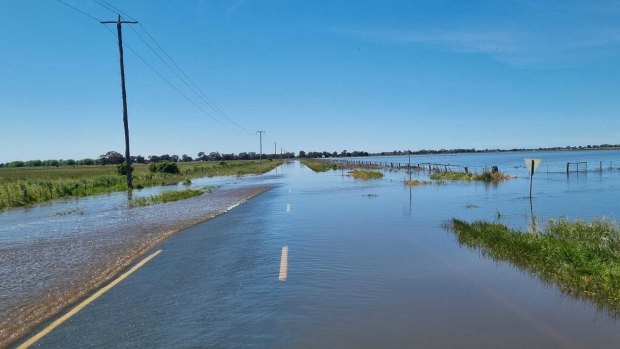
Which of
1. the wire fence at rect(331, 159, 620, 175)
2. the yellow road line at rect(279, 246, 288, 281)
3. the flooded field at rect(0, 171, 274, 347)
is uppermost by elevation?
the yellow road line at rect(279, 246, 288, 281)

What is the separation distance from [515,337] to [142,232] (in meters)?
13.0

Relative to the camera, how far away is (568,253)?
1011 cm

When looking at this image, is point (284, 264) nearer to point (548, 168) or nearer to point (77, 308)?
point (77, 308)

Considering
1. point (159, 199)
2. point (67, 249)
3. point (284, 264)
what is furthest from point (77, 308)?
point (159, 199)

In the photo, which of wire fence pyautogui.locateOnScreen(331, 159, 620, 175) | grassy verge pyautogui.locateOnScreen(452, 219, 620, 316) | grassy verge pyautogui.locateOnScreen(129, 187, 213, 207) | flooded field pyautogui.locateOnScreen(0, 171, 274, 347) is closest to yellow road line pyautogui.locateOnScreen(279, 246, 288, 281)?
flooded field pyautogui.locateOnScreen(0, 171, 274, 347)

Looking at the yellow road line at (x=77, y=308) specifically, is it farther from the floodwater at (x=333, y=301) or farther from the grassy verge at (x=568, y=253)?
the grassy verge at (x=568, y=253)

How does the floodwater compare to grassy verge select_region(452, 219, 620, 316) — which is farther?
grassy verge select_region(452, 219, 620, 316)

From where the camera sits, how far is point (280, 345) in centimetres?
572

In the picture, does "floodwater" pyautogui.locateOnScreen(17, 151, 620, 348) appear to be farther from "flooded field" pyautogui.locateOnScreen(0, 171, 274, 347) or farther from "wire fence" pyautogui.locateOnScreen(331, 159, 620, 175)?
A: "wire fence" pyautogui.locateOnScreen(331, 159, 620, 175)

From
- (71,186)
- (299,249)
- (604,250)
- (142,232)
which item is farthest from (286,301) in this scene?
(71,186)

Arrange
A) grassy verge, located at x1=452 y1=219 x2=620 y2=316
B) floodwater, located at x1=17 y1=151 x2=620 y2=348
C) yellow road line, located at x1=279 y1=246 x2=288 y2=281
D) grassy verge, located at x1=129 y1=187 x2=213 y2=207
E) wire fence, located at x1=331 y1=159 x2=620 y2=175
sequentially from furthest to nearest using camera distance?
wire fence, located at x1=331 y1=159 x2=620 y2=175 → grassy verge, located at x1=129 y1=187 x2=213 y2=207 → yellow road line, located at x1=279 y1=246 x2=288 y2=281 → grassy verge, located at x1=452 y1=219 x2=620 y2=316 → floodwater, located at x1=17 y1=151 x2=620 y2=348

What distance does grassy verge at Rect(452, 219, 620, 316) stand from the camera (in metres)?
8.02

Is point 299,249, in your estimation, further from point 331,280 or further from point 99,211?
point 99,211

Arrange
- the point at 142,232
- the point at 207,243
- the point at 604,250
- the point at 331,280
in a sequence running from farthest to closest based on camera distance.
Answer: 1. the point at 142,232
2. the point at 207,243
3. the point at 604,250
4. the point at 331,280
